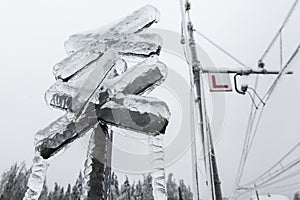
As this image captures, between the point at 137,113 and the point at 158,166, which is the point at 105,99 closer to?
the point at 137,113

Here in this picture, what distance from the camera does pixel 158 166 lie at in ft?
2.81

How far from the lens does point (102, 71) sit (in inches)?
40.2

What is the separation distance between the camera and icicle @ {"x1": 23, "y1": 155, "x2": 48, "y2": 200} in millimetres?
898

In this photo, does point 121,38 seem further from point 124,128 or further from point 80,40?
point 124,128

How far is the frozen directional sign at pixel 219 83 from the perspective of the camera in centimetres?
356

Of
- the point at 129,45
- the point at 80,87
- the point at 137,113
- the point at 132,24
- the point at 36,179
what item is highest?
the point at 132,24

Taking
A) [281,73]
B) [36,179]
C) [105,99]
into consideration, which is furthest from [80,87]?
[281,73]

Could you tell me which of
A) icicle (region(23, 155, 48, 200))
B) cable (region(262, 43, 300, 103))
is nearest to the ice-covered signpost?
icicle (region(23, 155, 48, 200))

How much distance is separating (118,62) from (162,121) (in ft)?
1.27

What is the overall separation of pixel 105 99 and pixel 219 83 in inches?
113

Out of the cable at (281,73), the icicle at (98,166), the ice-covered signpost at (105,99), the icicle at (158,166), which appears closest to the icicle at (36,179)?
the ice-covered signpost at (105,99)

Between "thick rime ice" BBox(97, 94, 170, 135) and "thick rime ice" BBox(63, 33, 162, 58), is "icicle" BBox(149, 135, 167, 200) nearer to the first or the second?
"thick rime ice" BBox(97, 94, 170, 135)

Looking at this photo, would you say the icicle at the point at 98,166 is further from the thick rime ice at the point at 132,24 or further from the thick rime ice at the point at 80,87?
the thick rime ice at the point at 132,24

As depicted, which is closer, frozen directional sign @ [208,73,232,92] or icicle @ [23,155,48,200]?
icicle @ [23,155,48,200]
